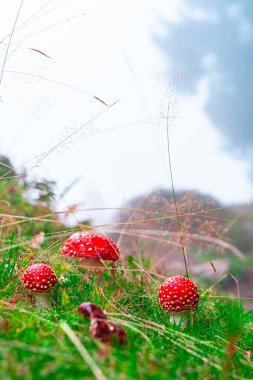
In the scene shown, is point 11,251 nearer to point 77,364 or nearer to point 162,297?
point 162,297

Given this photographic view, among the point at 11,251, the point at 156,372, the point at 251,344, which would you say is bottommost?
the point at 251,344

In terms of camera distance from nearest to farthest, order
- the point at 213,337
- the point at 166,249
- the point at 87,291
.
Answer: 1. the point at 213,337
2. the point at 87,291
3. the point at 166,249

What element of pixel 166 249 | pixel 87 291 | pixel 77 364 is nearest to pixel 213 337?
pixel 87 291

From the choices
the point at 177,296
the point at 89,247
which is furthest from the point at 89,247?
the point at 177,296

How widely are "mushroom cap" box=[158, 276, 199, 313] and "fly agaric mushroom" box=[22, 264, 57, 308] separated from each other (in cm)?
52

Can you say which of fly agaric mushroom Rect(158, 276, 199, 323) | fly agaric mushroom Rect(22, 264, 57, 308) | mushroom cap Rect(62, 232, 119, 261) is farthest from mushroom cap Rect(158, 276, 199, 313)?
fly agaric mushroom Rect(22, 264, 57, 308)

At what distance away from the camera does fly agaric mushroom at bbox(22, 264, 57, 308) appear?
1.99 m

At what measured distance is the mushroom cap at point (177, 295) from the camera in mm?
2146

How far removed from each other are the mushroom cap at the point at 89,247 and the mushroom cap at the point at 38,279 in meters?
0.29

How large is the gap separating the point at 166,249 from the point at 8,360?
3.65 metres

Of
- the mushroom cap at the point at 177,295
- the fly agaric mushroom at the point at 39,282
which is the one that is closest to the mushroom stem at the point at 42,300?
the fly agaric mushroom at the point at 39,282

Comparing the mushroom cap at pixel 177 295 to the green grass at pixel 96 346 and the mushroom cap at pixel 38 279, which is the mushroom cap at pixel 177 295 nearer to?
the green grass at pixel 96 346

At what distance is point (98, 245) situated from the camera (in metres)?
2.36

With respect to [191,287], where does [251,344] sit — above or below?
below
